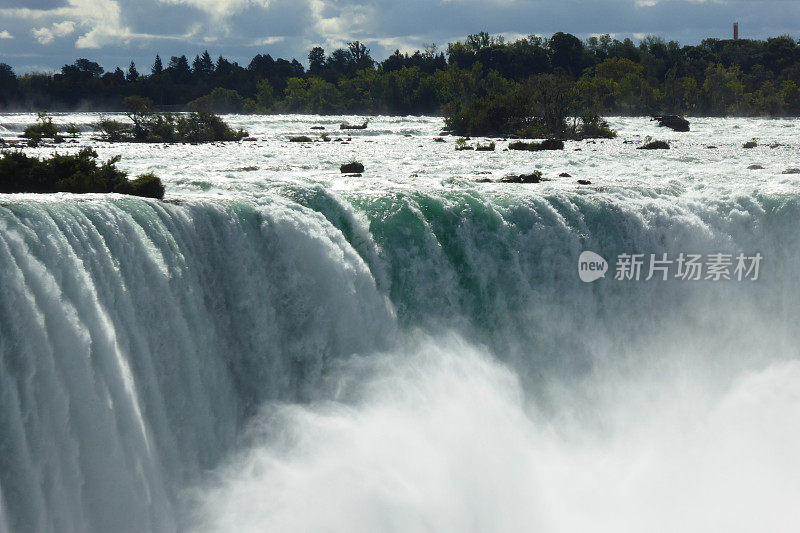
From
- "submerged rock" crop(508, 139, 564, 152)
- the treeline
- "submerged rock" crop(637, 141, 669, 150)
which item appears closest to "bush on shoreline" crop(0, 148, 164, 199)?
"submerged rock" crop(508, 139, 564, 152)

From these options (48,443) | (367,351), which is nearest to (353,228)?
(367,351)

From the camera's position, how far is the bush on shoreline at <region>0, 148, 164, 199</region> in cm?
1221

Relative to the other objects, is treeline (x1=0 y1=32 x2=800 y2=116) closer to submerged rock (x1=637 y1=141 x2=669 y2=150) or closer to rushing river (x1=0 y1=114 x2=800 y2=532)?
submerged rock (x1=637 y1=141 x2=669 y2=150)

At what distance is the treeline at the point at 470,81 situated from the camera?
208 feet

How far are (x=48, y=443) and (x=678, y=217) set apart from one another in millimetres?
11786

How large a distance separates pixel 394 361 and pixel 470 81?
211ft

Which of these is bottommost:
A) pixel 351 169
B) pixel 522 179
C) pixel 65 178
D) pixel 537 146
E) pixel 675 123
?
pixel 522 179

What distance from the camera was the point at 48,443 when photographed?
6.84 meters

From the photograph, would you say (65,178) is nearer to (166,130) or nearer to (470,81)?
(166,130)

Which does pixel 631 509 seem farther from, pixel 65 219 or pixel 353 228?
pixel 65 219

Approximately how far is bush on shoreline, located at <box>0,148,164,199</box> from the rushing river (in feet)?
3.87

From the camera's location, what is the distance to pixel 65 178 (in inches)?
486

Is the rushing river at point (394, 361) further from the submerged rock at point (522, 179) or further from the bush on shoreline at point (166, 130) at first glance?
the bush on shoreline at point (166, 130)

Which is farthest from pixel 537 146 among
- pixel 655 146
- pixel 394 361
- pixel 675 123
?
pixel 394 361
